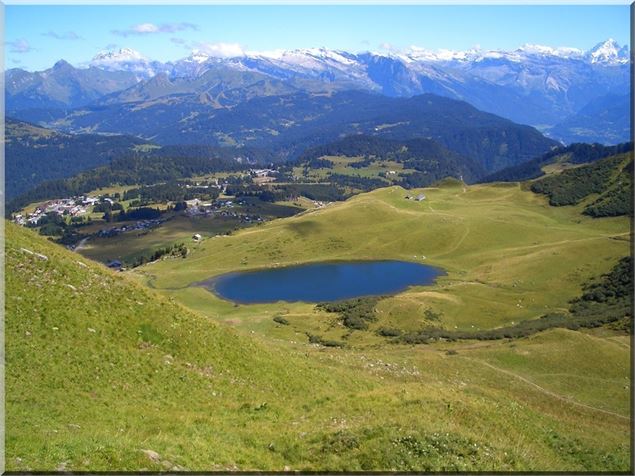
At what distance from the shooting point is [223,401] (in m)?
27.8

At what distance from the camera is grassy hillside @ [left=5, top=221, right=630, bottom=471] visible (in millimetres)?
18969

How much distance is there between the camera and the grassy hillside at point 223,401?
1897 cm

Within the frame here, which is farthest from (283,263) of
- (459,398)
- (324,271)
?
(459,398)

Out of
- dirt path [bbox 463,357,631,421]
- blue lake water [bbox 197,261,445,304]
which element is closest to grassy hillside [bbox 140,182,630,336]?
blue lake water [bbox 197,261,445,304]

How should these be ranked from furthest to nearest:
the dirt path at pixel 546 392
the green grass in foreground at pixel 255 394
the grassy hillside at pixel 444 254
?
the grassy hillside at pixel 444 254 → the dirt path at pixel 546 392 → the green grass in foreground at pixel 255 394

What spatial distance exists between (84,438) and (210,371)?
1275 cm

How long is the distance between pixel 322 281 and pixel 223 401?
102445 millimetres

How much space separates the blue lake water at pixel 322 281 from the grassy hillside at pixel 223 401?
73.4 metres

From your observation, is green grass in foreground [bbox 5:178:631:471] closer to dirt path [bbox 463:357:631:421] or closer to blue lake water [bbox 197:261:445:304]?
dirt path [bbox 463:357:631:421]

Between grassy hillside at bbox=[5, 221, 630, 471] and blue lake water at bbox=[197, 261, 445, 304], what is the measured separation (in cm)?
7337

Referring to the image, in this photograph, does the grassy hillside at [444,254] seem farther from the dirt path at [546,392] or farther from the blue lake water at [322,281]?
the dirt path at [546,392]

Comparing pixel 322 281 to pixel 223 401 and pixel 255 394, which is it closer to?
pixel 255 394

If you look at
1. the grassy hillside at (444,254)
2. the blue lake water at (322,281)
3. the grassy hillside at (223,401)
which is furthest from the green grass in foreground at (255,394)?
the blue lake water at (322,281)

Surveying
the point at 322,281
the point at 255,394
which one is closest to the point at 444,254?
the point at 322,281
